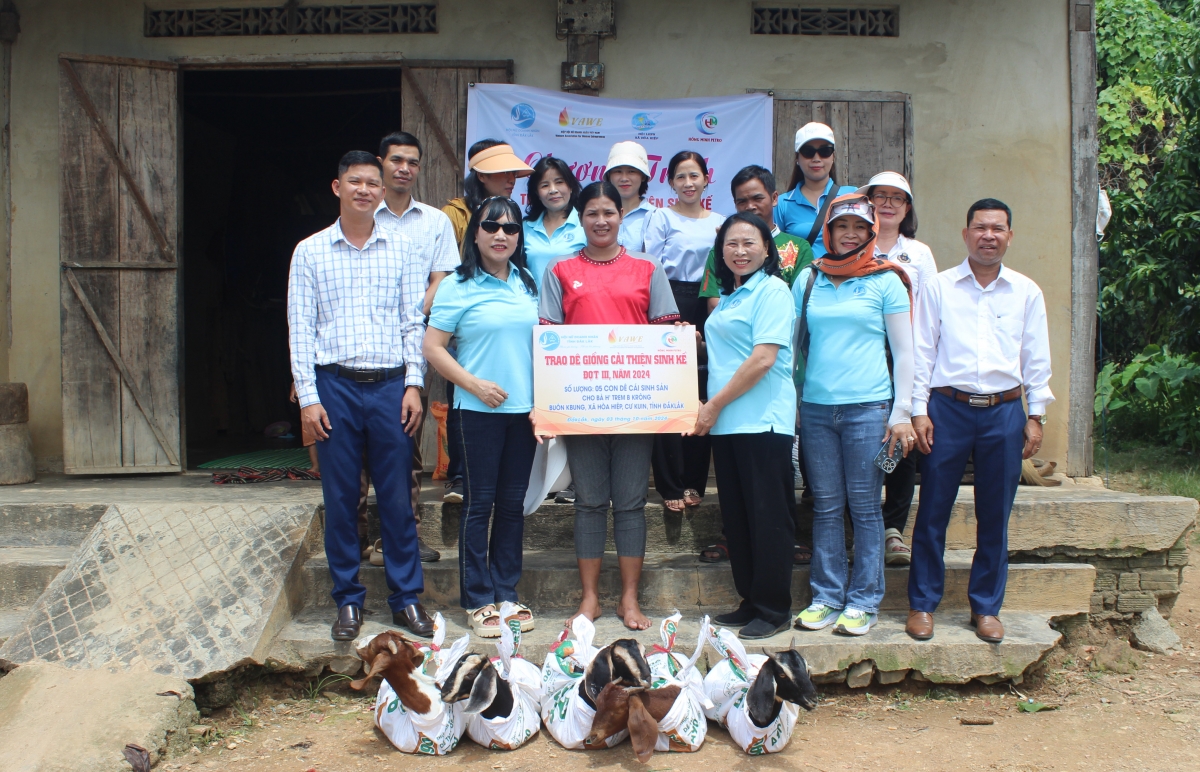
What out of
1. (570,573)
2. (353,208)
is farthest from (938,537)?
(353,208)

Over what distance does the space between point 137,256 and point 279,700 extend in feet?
10.8

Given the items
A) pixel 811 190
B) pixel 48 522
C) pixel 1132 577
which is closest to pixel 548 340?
pixel 811 190

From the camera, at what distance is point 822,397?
3607 mm

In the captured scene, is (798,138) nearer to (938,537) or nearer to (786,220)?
(786,220)

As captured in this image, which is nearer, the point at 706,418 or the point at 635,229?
the point at 706,418

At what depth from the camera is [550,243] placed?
401 centimetres

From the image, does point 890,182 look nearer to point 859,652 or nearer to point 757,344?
point 757,344

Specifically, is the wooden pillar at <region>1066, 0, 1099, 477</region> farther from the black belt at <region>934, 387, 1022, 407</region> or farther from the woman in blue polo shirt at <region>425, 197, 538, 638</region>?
the woman in blue polo shirt at <region>425, 197, 538, 638</region>

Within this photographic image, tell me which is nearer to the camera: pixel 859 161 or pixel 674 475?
pixel 674 475

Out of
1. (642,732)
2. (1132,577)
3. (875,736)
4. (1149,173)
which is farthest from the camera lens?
(1149,173)

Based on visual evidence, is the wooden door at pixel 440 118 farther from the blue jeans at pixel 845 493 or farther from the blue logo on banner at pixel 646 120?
the blue jeans at pixel 845 493

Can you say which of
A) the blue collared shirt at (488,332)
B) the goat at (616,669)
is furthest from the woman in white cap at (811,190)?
the goat at (616,669)

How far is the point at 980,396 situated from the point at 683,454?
1.38 m

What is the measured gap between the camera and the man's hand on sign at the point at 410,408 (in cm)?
363
